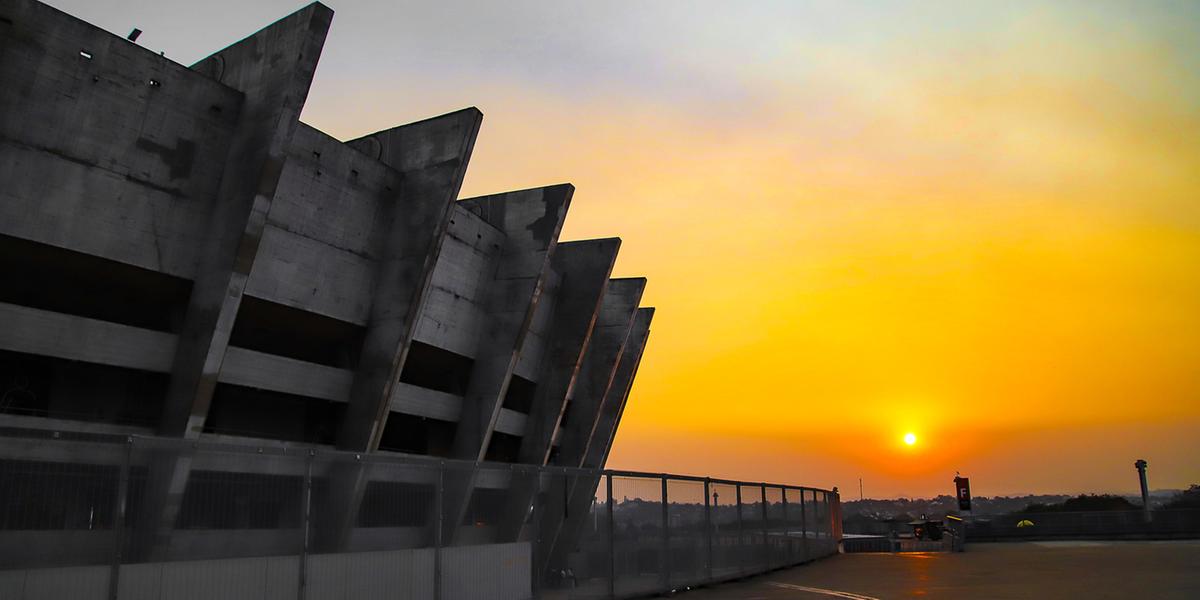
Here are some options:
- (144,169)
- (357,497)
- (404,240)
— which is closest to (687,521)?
(357,497)

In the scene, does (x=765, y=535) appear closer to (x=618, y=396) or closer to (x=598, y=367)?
(x=598, y=367)

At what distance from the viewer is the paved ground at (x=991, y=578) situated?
1653cm

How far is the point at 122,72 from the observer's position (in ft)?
59.0

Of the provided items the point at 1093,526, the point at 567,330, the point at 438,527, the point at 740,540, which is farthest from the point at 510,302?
the point at 1093,526

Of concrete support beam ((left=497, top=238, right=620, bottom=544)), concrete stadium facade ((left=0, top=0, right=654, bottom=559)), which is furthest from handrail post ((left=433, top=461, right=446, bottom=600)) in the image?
concrete support beam ((left=497, top=238, right=620, bottom=544))

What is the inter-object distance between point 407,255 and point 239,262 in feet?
18.9

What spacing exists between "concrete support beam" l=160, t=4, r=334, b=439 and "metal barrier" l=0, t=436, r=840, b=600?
22.8ft

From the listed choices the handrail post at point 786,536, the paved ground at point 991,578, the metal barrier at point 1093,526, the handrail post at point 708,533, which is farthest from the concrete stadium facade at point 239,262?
the metal barrier at point 1093,526

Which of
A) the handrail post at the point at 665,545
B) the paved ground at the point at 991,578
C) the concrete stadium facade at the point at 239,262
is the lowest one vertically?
the paved ground at the point at 991,578

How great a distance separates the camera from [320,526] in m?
11.7

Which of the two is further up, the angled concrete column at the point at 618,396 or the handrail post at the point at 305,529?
the angled concrete column at the point at 618,396

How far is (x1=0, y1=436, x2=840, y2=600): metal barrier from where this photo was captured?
9.29 m

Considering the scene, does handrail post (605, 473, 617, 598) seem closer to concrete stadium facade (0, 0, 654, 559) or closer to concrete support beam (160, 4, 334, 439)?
concrete stadium facade (0, 0, 654, 559)

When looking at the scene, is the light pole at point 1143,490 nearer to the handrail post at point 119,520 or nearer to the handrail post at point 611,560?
the handrail post at point 611,560
